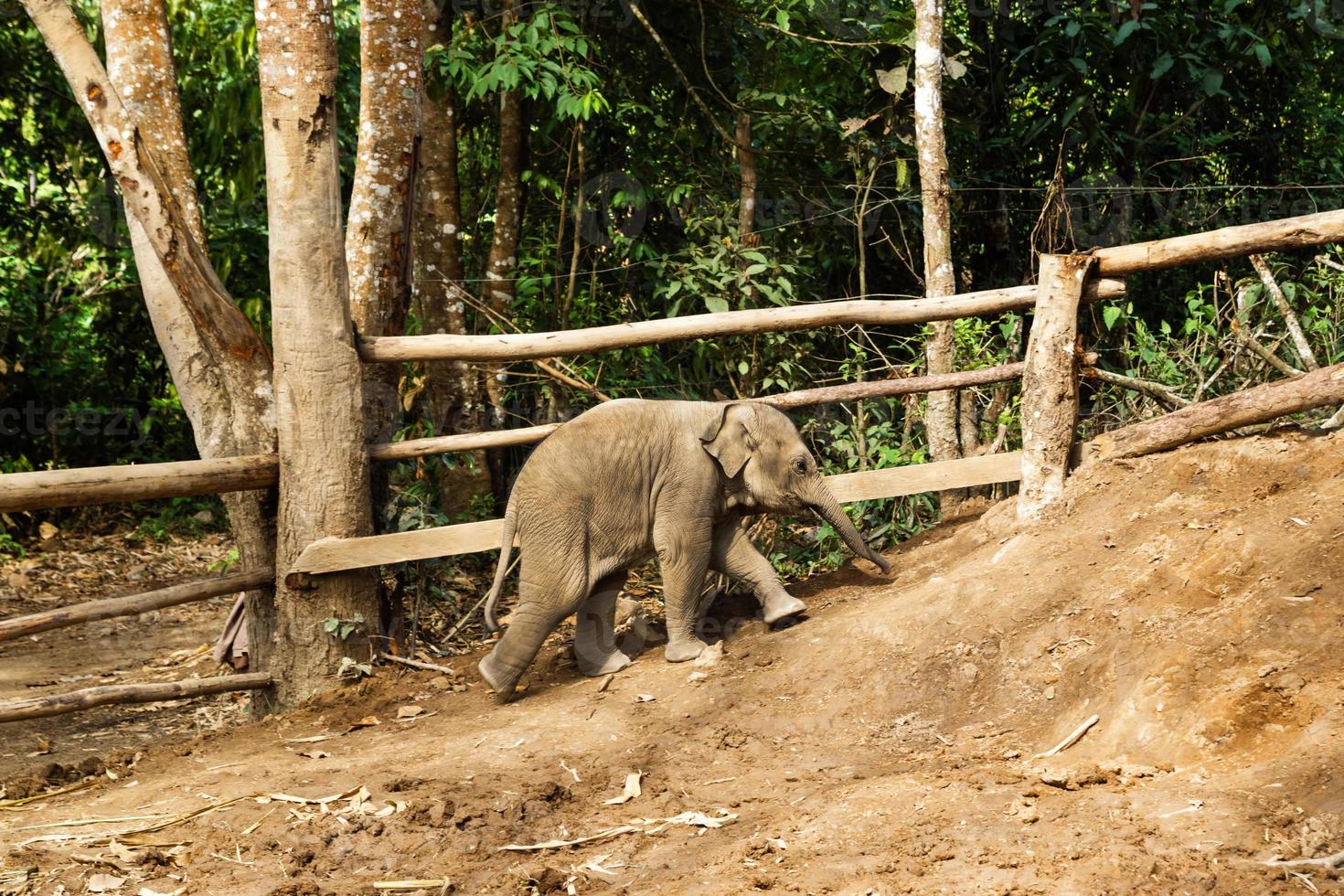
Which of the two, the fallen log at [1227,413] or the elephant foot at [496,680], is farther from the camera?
the elephant foot at [496,680]

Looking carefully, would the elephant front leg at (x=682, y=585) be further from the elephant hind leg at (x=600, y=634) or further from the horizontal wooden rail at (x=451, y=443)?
the horizontal wooden rail at (x=451, y=443)

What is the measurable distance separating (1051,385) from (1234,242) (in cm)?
84

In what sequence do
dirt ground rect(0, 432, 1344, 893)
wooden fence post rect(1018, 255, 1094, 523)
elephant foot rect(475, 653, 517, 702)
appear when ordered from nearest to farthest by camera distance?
dirt ground rect(0, 432, 1344, 893) < wooden fence post rect(1018, 255, 1094, 523) < elephant foot rect(475, 653, 517, 702)

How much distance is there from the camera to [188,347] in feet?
17.7

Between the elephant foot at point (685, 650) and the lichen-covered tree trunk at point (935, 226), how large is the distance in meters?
1.64

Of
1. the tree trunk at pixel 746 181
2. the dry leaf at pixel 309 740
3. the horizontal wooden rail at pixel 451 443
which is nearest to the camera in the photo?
the dry leaf at pixel 309 740

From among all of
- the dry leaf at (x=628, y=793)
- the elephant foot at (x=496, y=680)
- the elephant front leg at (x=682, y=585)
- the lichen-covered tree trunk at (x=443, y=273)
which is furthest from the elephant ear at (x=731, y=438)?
the lichen-covered tree trunk at (x=443, y=273)

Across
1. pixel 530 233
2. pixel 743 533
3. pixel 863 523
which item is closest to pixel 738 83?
pixel 530 233

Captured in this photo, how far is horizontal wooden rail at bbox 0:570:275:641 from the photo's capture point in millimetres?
4449

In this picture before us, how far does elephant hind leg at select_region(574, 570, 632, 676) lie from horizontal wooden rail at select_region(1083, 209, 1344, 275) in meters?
2.46

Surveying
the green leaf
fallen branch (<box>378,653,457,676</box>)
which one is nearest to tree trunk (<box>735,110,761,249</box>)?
the green leaf

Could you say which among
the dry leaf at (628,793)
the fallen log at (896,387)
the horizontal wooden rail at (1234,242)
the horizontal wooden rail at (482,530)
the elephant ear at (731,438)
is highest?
the horizontal wooden rail at (1234,242)

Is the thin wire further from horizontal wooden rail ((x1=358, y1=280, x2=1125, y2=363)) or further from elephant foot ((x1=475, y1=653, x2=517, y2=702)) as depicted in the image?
elephant foot ((x1=475, y1=653, x2=517, y2=702))

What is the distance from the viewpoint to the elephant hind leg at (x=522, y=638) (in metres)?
4.99
